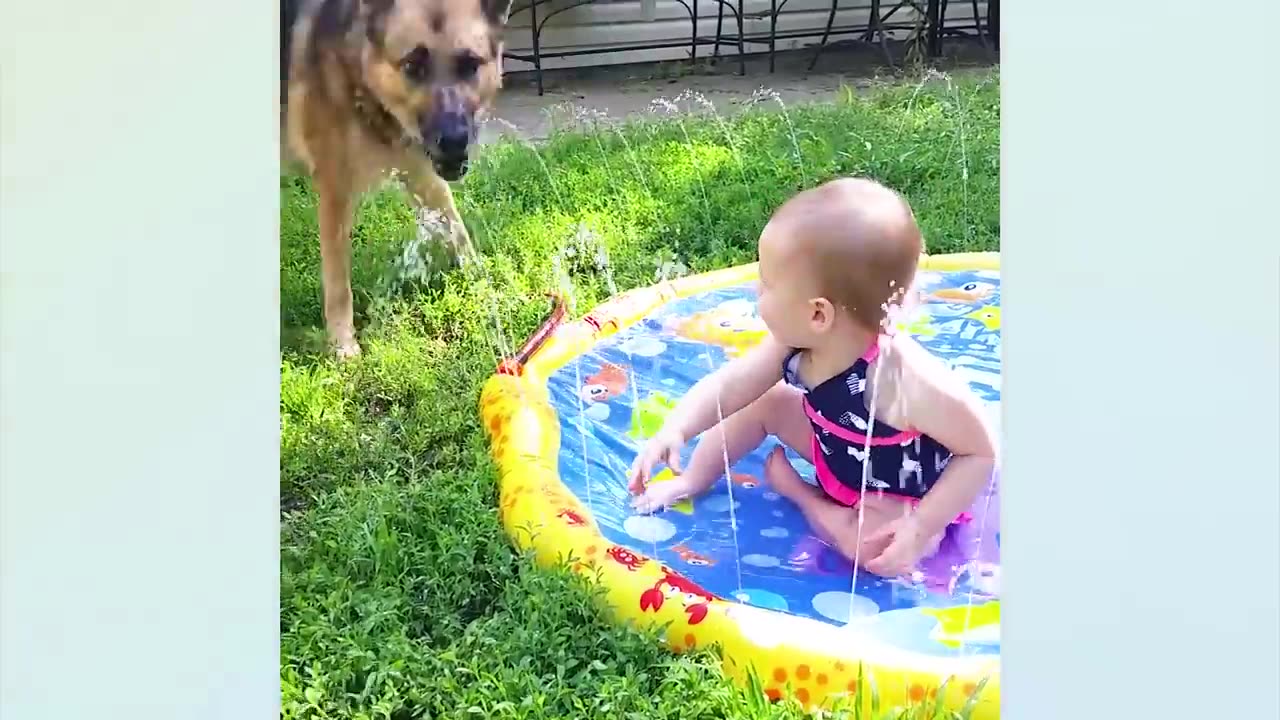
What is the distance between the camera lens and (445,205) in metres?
2.62

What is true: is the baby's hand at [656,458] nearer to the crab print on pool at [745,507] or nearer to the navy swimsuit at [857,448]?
the crab print on pool at [745,507]

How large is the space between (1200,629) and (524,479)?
1416mm

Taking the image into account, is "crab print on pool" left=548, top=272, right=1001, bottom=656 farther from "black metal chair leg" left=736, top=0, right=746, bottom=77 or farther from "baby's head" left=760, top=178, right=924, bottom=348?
"black metal chair leg" left=736, top=0, right=746, bottom=77

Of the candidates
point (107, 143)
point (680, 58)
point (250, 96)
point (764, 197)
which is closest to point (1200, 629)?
point (764, 197)

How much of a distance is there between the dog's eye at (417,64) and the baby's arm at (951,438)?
1.23m

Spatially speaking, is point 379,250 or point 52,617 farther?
point 379,250

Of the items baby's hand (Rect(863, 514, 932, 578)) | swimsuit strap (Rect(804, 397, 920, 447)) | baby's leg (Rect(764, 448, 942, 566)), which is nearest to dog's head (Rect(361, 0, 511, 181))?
swimsuit strap (Rect(804, 397, 920, 447))

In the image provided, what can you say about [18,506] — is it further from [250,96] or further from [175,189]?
[250,96]

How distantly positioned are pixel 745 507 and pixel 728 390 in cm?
26

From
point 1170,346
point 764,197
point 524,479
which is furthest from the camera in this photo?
point 764,197

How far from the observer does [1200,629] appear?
2.29 metres

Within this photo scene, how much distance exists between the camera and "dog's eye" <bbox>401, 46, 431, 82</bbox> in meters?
2.53

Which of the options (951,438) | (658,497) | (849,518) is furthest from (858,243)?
(658,497)

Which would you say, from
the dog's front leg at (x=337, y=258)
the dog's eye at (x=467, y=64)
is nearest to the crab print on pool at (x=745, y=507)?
the dog's front leg at (x=337, y=258)
